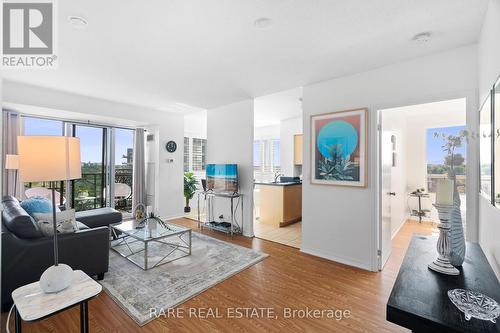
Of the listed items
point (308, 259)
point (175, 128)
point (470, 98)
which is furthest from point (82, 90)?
point (470, 98)

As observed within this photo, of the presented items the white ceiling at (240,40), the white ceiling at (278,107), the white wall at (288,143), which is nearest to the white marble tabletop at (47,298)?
the white ceiling at (240,40)

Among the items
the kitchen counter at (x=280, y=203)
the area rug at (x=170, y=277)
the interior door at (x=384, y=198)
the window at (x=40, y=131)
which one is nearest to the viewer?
the area rug at (x=170, y=277)

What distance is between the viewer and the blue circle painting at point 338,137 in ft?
10.2

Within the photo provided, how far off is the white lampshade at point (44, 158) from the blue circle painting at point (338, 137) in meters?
2.90

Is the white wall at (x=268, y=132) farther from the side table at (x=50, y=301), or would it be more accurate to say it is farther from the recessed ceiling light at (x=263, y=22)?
the side table at (x=50, y=301)

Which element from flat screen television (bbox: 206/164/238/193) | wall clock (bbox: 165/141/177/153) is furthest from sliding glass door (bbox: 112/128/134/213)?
flat screen television (bbox: 206/164/238/193)

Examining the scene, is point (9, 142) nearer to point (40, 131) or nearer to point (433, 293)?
point (40, 131)

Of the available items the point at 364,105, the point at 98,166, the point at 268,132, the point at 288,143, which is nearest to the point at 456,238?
the point at 364,105

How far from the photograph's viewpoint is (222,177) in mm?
4648

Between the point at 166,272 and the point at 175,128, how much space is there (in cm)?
380

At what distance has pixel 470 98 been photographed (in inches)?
91.5

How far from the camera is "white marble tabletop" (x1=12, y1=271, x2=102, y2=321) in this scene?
1.29m

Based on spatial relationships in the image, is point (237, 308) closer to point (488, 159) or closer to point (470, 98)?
point (488, 159)

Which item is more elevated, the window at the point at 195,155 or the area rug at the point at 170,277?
the window at the point at 195,155
